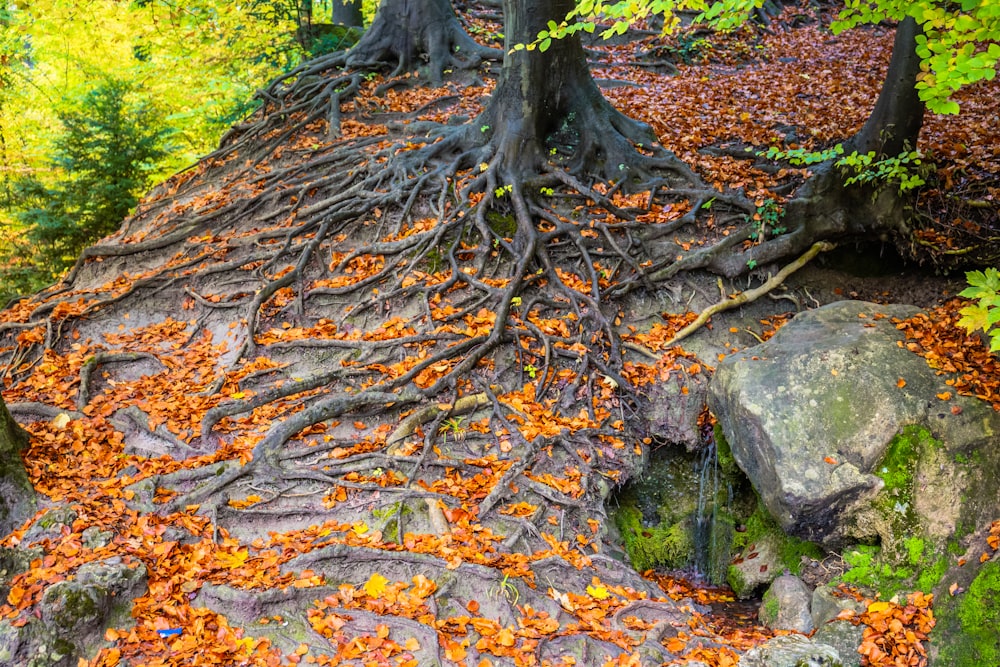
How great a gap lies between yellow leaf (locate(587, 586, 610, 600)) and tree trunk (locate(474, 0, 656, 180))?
5094mm

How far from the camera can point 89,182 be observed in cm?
1101

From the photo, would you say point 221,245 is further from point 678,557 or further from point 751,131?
point 751,131

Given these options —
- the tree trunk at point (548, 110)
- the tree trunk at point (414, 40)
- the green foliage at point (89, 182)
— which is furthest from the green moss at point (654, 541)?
the green foliage at point (89, 182)

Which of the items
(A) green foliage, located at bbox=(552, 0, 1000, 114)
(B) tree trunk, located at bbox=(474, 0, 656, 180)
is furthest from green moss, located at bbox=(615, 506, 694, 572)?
(B) tree trunk, located at bbox=(474, 0, 656, 180)

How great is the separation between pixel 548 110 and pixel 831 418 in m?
5.28

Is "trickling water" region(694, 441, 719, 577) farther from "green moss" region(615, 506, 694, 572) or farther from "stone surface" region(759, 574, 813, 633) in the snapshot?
"stone surface" region(759, 574, 813, 633)

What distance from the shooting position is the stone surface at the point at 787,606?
5.00m

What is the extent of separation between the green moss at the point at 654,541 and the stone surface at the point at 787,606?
97 cm

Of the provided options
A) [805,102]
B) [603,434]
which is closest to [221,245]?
[603,434]

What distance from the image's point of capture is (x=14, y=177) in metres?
12.4

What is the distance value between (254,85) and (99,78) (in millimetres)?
2944

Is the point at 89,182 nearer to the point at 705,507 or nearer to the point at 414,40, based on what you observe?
the point at 414,40

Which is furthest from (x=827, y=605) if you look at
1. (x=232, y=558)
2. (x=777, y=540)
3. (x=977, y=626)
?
(x=232, y=558)

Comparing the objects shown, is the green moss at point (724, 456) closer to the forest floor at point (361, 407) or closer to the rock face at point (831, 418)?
the rock face at point (831, 418)
